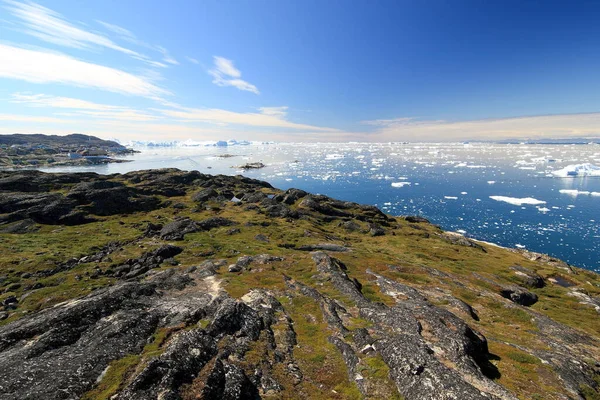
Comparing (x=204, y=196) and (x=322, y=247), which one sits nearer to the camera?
(x=322, y=247)

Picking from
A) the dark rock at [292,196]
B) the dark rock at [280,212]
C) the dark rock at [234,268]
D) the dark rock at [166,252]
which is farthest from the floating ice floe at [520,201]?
the dark rock at [166,252]

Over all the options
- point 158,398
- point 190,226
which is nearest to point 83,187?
point 190,226

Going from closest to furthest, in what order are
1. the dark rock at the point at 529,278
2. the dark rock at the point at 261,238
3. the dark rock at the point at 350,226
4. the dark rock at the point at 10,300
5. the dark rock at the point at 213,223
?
the dark rock at the point at 10,300
the dark rock at the point at 529,278
the dark rock at the point at 261,238
the dark rock at the point at 213,223
the dark rock at the point at 350,226

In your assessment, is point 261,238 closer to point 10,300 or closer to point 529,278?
point 10,300

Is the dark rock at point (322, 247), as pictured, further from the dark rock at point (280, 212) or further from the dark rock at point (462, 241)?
the dark rock at point (462, 241)

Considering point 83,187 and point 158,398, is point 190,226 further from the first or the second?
point 158,398

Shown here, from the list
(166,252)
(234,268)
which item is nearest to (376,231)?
(234,268)

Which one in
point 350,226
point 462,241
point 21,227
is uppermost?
point 21,227

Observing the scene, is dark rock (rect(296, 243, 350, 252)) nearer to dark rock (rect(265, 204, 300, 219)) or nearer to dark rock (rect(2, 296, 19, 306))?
dark rock (rect(265, 204, 300, 219))
